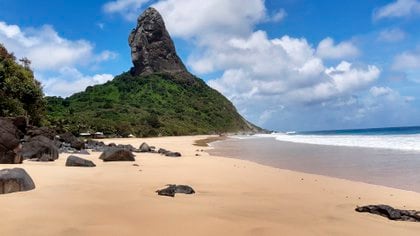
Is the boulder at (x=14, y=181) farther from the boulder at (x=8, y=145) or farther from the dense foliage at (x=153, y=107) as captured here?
the dense foliage at (x=153, y=107)

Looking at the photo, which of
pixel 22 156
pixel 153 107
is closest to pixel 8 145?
pixel 22 156

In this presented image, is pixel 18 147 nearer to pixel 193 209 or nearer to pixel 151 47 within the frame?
pixel 193 209

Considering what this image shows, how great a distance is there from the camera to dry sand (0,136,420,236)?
517 cm

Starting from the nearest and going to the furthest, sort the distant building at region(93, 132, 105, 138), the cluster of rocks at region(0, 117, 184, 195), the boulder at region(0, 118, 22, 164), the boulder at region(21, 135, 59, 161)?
the cluster of rocks at region(0, 117, 184, 195)
the boulder at region(0, 118, 22, 164)
the boulder at region(21, 135, 59, 161)
the distant building at region(93, 132, 105, 138)

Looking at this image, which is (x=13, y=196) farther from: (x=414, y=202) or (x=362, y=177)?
(x=362, y=177)

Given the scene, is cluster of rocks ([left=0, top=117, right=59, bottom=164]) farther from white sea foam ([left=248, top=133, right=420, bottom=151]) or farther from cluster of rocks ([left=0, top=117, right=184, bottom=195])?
white sea foam ([left=248, top=133, right=420, bottom=151])

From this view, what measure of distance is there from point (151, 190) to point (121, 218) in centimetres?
288

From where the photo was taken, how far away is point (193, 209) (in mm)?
6387

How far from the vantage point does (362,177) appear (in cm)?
1302

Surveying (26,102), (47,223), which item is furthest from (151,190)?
(26,102)

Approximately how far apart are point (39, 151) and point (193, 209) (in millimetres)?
11276

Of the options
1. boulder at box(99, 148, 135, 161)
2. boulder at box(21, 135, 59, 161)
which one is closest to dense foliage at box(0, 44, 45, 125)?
boulder at box(21, 135, 59, 161)

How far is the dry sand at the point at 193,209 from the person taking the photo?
17.0ft

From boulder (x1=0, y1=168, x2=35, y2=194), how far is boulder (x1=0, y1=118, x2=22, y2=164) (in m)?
6.13
